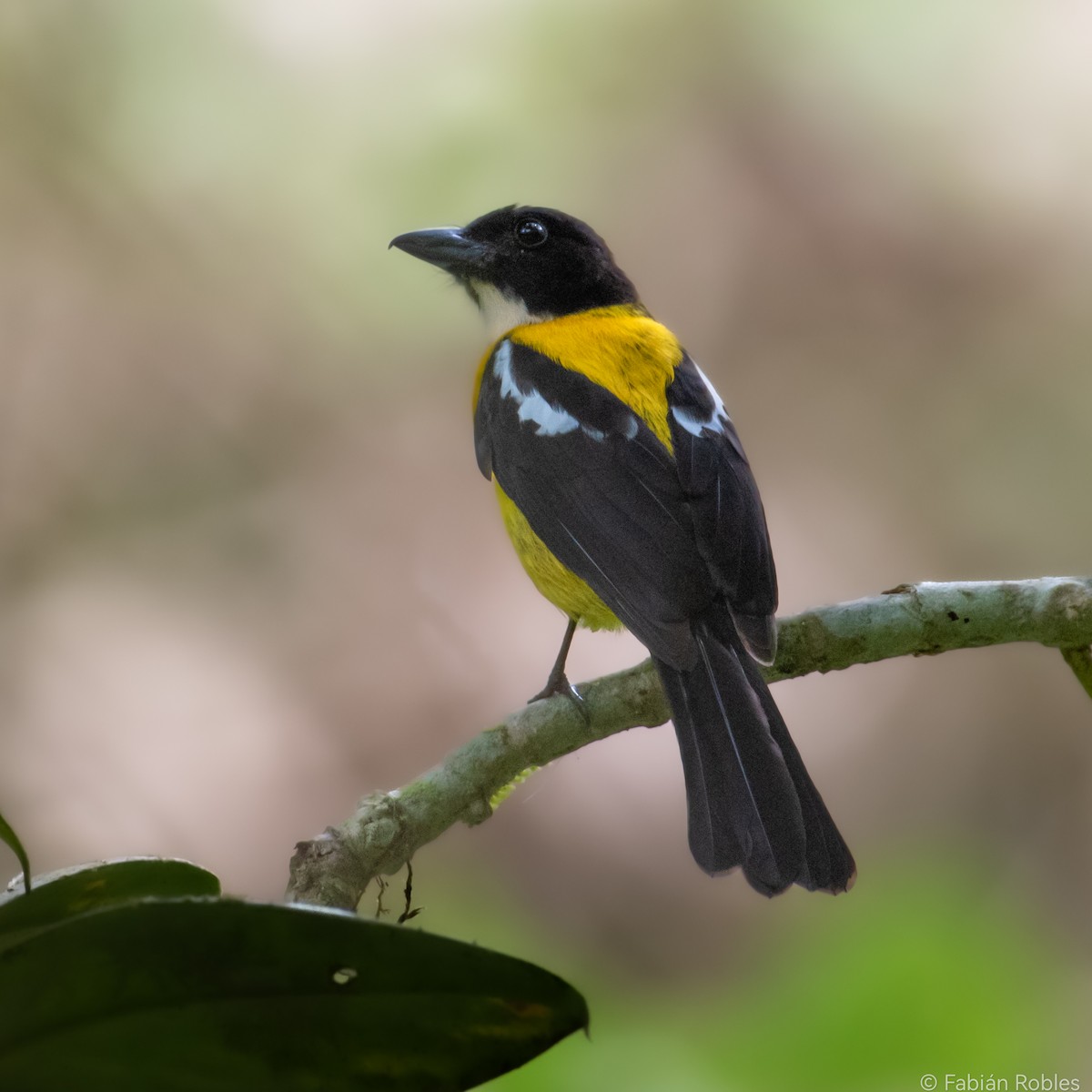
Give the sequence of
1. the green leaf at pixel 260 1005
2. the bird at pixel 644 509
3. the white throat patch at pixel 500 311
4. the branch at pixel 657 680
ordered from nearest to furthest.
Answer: the green leaf at pixel 260 1005, the branch at pixel 657 680, the bird at pixel 644 509, the white throat patch at pixel 500 311

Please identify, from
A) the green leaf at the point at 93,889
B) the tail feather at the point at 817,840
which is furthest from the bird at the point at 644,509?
the green leaf at the point at 93,889

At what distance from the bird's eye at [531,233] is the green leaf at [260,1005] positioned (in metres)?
3.35

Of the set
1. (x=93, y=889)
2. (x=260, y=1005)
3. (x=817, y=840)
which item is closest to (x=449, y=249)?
(x=817, y=840)

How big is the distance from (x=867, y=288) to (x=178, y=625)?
12.0 ft

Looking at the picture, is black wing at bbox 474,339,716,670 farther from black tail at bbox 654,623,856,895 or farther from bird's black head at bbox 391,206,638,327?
bird's black head at bbox 391,206,638,327

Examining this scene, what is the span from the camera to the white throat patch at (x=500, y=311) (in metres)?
4.26

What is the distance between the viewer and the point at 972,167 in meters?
6.42

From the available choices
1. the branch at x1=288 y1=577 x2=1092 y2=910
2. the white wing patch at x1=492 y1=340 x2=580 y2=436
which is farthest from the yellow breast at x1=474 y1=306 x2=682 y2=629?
the branch at x1=288 y1=577 x2=1092 y2=910

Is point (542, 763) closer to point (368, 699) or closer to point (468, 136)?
point (368, 699)

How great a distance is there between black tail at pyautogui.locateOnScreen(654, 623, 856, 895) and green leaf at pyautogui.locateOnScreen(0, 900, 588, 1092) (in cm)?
136

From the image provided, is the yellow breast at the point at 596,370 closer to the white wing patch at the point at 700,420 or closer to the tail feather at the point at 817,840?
the white wing patch at the point at 700,420

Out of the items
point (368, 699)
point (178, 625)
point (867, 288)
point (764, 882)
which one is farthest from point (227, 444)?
point (764, 882)

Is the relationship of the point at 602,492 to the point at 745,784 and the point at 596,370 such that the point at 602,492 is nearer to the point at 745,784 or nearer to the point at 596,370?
the point at 596,370

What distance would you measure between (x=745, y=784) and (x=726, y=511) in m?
0.72
